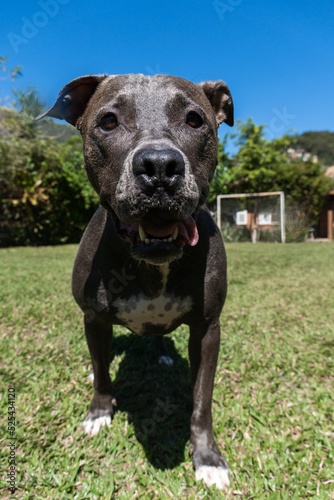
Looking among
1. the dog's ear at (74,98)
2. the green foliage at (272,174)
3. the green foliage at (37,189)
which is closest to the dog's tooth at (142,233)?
the dog's ear at (74,98)

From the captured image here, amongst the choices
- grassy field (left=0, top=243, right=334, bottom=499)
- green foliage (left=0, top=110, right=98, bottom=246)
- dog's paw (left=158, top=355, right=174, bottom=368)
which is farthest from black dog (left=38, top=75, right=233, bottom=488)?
green foliage (left=0, top=110, right=98, bottom=246)

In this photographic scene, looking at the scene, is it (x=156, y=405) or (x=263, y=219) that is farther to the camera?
(x=263, y=219)

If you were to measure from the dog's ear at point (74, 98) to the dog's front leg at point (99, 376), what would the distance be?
133 cm

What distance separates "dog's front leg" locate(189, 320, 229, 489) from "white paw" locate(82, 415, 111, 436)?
584mm

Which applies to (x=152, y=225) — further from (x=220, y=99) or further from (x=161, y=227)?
(x=220, y=99)

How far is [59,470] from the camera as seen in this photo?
6.13 ft

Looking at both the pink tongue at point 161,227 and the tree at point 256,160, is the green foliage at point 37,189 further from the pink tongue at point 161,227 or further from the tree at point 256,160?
the pink tongue at point 161,227

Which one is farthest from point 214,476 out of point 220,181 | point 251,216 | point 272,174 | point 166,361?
point 272,174

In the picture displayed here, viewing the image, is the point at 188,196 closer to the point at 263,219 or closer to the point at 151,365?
the point at 151,365

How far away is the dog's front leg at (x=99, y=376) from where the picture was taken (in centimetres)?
218

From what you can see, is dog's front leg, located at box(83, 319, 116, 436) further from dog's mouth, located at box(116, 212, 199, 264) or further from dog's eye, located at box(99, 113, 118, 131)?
dog's eye, located at box(99, 113, 118, 131)

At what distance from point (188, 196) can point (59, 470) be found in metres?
1.64

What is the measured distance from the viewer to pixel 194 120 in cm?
184

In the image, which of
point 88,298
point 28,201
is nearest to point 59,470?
point 88,298
